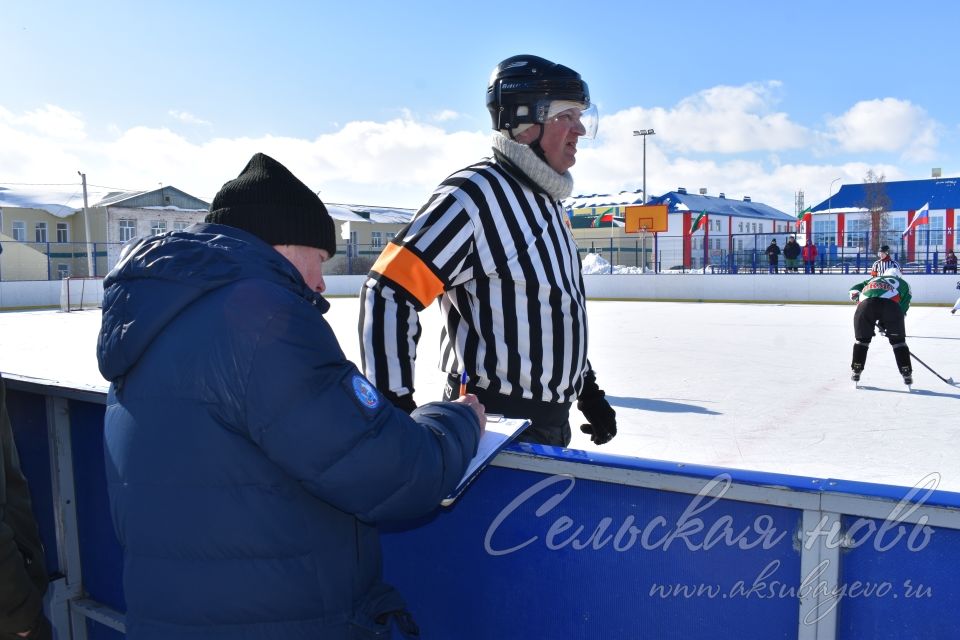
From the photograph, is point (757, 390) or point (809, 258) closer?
point (757, 390)

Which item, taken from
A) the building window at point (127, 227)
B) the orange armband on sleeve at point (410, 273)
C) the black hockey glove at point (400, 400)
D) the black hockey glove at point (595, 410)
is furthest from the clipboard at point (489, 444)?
the building window at point (127, 227)

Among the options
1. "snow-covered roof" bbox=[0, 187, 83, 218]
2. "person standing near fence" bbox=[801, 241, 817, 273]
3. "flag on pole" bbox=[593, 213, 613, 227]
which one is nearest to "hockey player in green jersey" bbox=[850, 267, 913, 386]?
"person standing near fence" bbox=[801, 241, 817, 273]

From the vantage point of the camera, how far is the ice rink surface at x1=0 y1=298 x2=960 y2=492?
13.5 ft

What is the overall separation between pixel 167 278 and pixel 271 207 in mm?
210

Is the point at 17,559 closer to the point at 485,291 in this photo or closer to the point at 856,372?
the point at 485,291

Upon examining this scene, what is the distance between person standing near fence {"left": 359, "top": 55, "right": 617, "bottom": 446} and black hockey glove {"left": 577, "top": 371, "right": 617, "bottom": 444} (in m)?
0.14

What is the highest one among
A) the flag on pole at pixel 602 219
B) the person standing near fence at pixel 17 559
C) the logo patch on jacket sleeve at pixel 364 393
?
the flag on pole at pixel 602 219

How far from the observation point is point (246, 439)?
103 centimetres

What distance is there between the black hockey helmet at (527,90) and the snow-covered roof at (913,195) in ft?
154

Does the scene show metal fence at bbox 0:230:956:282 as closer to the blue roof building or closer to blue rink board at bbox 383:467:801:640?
the blue roof building

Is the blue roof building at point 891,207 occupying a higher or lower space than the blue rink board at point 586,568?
higher

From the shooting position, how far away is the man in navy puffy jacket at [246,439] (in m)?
0.99

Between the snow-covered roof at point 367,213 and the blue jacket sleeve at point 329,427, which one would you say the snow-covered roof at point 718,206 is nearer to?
the snow-covered roof at point 367,213

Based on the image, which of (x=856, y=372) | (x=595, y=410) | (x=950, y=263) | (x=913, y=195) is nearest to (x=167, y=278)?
(x=595, y=410)
